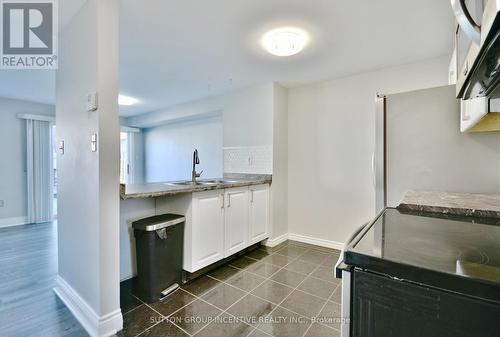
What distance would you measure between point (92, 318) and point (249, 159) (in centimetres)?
242

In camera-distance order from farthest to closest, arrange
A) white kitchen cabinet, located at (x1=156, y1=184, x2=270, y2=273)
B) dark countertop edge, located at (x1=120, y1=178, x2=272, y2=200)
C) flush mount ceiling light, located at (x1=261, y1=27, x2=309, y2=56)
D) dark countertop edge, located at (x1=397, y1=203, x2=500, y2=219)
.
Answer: white kitchen cabinet, located at (x1=156, y1=184, x2=270, y2=273) → flush mount ceiling light, located at (x1=261, y1=27, x2=309, y2=56) → dark countertop edge, located at (x1=120, y1=178, x2=272, y2=200) → dark countertop edge, located at (x1=397, y1=203, x2=500, y2=219)

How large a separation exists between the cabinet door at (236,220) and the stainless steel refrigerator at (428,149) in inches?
56.9

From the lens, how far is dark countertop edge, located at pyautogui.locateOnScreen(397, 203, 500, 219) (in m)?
1.08

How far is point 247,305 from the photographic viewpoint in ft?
6.16

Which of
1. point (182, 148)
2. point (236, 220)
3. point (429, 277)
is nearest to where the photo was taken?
point (429, 277)

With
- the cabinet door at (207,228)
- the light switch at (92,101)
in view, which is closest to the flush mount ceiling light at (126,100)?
the light switch at (92,101)

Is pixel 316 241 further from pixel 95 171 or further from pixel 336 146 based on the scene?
pixel 95 171

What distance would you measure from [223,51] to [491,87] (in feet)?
7.05

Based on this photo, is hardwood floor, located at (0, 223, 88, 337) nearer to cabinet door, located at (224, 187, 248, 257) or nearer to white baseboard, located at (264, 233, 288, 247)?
cabinet door, located at (224, 187, 248, 257)

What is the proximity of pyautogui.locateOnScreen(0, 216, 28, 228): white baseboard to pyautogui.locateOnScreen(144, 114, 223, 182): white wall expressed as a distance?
2481mm

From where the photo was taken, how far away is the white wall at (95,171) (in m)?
1.50

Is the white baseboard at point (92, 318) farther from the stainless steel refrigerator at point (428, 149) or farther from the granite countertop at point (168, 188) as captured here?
the stainless steel refrigerator at point (428, 149)

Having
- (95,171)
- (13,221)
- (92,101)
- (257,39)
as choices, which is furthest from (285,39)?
(13,221)

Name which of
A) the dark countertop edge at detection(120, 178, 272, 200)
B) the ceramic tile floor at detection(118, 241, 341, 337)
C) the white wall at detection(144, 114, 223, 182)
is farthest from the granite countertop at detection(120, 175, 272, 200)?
the white wall at detection(144, 114, 223, 182)
